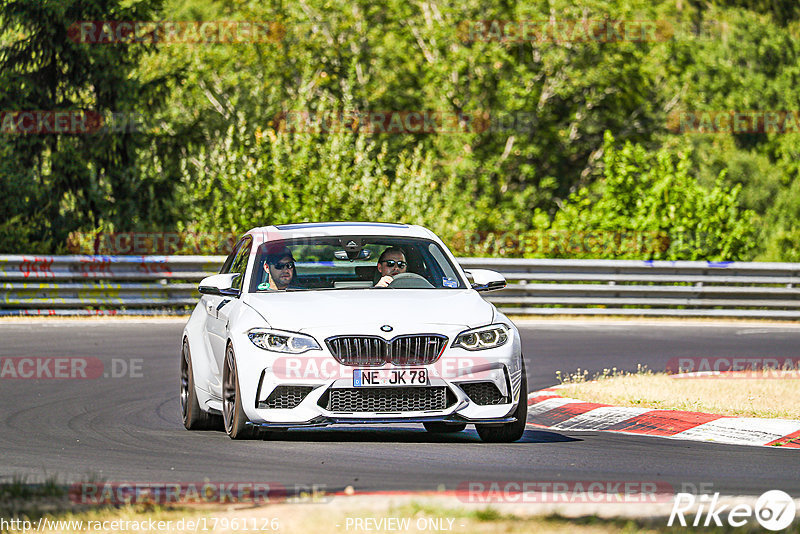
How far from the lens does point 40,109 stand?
27.9m

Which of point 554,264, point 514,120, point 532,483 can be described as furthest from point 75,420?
point 514,120

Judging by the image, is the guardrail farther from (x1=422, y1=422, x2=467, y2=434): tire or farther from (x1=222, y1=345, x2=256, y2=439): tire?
(x1=222, y1=345, x2=256, y2=439): tire

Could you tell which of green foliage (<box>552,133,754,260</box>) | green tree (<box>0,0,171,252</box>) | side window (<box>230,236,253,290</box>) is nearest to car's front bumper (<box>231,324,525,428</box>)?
side window (<box>230,236,253,290</box>)

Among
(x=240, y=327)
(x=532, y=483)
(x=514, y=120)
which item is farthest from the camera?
(x=514, y=120)

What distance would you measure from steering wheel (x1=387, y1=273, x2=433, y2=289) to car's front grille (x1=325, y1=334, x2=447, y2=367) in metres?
1.26

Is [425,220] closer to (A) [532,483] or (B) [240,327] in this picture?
(B) [240,327]

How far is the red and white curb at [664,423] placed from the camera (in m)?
10.3

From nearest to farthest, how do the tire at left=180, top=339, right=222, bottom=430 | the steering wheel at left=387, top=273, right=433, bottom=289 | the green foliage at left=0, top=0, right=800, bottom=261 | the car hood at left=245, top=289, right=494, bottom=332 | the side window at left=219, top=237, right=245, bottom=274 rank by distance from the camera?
the car hood at left=245, top=289, right=494, bottom=332 < the steering wheel at left=387, top=273, right=433, bottom=289 < the tire at left=180, top=339, right=222, bottom=430 < the side window at left=219, top=237, right=245, bottom=274 < the green foliage at left=0, top=0, right=800, bottom=261

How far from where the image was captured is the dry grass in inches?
460

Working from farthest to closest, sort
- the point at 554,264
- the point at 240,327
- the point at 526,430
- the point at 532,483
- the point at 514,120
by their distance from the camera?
the point at 514,120 < the point at 554,264 < the point at 526,430 < the point at 240,327 < the point at 532,483

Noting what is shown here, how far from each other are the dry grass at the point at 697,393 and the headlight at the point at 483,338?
2.75 metres

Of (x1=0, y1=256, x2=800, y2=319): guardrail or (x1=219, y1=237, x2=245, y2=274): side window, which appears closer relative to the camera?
(x1=219, y1=237, x2=245, y2=274): side window

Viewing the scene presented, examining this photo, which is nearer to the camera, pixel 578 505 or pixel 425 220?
pixel 578 505

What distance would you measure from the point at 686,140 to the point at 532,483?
139 ft
